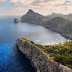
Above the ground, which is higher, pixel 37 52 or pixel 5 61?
pixel 37 52

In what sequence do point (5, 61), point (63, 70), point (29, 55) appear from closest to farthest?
1. point (63, 70)
2. point (5, 61)
3. point (29, 55)

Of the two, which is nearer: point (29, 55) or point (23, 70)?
point (23, 70)

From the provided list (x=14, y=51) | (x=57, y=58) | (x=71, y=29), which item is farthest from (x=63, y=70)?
(x=71, y=29)

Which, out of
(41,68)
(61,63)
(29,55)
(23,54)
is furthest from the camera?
(23,54)

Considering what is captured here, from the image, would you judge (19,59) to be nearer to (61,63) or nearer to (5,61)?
(5,61)

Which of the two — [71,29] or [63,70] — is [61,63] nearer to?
[63,70]

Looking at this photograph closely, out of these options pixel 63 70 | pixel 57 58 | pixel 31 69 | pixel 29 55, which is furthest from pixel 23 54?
pixel 63 70
